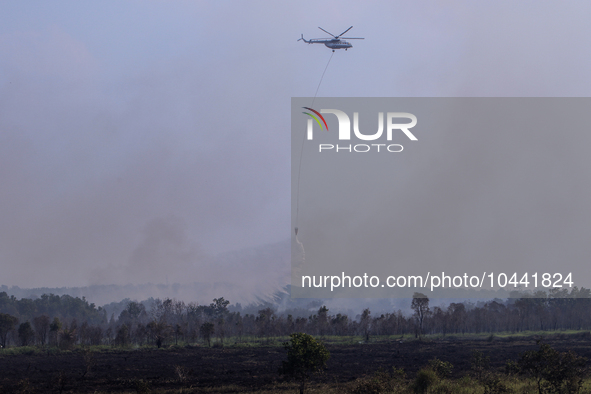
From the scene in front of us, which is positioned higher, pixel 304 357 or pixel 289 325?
pixel 304 357

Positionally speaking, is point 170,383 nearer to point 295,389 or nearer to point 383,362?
point 295,389

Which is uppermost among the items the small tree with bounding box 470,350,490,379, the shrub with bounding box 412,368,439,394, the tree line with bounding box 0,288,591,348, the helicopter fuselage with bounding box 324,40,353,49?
the helicopter fuselage with bounding box 324,40,353,49

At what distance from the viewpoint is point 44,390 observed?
4272 centimetres

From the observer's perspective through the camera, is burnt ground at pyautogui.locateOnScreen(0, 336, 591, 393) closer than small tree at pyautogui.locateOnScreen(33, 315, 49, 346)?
Yes

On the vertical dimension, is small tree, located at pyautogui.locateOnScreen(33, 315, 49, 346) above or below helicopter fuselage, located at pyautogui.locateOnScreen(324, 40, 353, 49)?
below

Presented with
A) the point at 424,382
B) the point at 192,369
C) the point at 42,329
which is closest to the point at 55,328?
the point at 42,329

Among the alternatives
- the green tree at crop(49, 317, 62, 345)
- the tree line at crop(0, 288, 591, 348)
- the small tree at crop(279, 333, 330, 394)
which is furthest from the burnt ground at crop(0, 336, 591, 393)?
the tree line at crop(0, 288, 591, 348)

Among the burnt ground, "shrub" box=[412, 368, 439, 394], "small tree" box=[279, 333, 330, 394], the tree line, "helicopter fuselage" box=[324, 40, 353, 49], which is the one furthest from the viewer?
the tree line

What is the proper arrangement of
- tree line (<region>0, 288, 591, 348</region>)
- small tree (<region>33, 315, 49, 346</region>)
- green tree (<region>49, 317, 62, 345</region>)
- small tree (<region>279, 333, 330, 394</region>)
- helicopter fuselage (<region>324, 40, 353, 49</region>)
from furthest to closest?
small tree (<region>33, 315, 49, 346</region>), tree line (<region>0, 288, 591, 348</region>), green tree (<region>49, 317, 62, 345</region>), helicopter fuselage (<region>324, 40, 353, 49</region>), small tree (<region>279, 333, 330, 394</region>)

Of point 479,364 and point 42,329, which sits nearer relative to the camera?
point 479,364

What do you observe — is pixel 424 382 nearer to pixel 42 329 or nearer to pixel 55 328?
pixel 55 328

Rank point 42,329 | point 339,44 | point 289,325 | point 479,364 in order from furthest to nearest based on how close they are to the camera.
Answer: point 289,325 < point 42,329 < point 339,44 < point 479,364

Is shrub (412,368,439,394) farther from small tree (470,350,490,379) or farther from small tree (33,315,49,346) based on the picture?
small tree (33,315,49,346)

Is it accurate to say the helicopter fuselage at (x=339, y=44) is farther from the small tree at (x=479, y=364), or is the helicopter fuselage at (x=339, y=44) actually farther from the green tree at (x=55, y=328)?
the green tree at (x=55, y=328)
